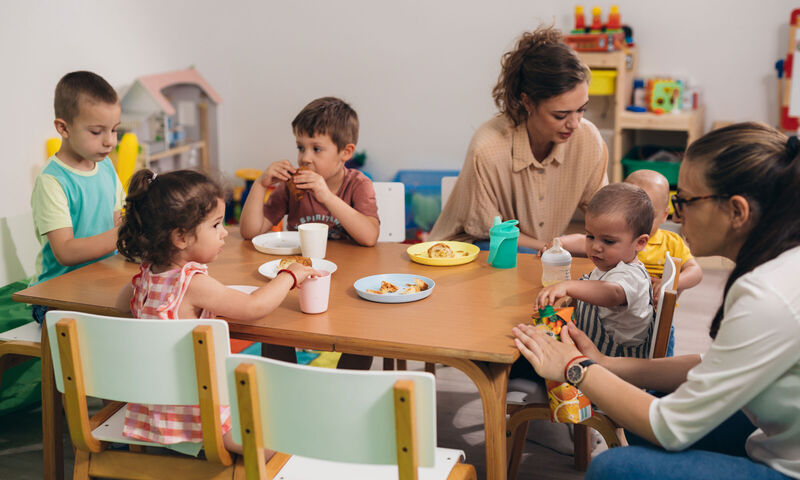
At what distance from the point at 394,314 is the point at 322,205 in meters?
0.86

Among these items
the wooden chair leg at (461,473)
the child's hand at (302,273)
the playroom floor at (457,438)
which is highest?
the child's hand at (302,273)

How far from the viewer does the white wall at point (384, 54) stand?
4.31 metres

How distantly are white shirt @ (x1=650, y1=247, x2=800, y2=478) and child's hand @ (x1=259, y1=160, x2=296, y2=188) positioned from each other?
136cm

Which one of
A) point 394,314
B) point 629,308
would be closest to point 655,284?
point 629,308

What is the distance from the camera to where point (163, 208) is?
65.6 inches

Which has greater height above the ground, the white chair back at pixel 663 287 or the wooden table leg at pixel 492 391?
the white chair back at pixel 663 287

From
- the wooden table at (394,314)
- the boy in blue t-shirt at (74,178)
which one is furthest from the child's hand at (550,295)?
the boy in blue t-shirt at (74,178)

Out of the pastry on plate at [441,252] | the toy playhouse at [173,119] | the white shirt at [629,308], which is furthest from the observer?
the toy playhouse at [173,119]

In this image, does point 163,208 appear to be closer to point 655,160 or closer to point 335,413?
point 335,413

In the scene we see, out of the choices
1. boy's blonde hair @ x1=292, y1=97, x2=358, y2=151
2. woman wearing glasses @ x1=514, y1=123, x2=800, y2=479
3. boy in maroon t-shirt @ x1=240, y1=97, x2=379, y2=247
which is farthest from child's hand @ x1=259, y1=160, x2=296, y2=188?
woman wearing glasses @ x1=514, y1=123, x2=800, y2=479

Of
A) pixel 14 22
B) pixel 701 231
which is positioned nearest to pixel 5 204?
pixel 14 22

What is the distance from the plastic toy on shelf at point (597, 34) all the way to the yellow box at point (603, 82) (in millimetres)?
126

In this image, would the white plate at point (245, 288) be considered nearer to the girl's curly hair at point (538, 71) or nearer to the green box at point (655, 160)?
the girl's curly hair at point (538, 71)

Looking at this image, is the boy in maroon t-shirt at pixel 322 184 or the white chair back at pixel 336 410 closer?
the white chair back at pixel 336 410
